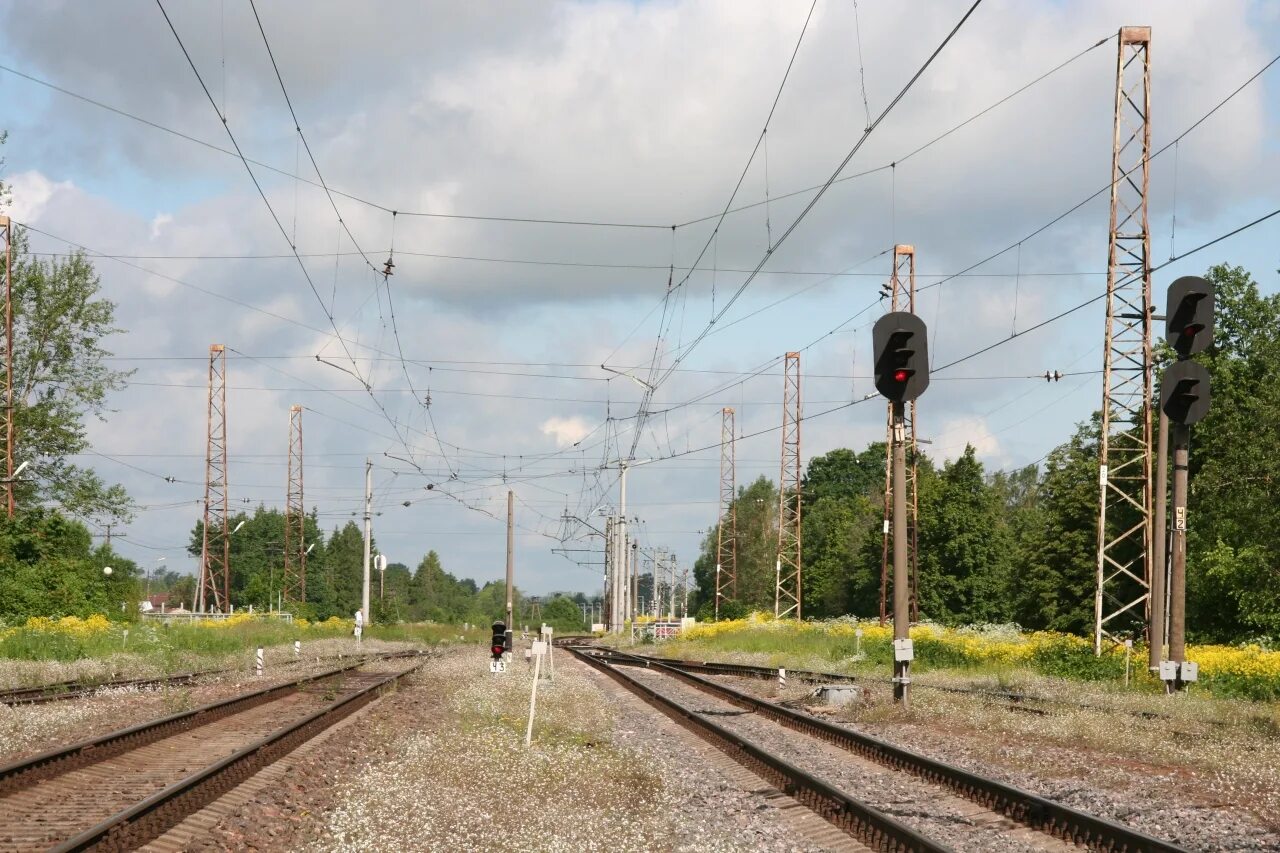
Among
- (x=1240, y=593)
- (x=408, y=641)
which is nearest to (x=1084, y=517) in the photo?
(x=1240, y=593)

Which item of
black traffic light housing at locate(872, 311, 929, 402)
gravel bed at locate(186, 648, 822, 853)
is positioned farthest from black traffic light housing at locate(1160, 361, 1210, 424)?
gravel bed at locate(186, 648, 822, 853)

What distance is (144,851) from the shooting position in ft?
34.6

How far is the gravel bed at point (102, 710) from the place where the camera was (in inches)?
709

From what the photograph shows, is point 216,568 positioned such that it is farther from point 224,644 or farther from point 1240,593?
point 1240,593

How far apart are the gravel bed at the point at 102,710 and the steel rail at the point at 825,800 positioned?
29.6 ft

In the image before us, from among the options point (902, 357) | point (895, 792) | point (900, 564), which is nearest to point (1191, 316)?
point (902, 357)

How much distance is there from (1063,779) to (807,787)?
2.92 meters

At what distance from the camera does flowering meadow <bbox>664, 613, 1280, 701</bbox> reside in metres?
25.5

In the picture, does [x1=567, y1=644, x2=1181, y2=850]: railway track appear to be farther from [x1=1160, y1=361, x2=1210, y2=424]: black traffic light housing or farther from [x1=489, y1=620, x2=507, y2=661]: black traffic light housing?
[x1=1160, y1=361, x2=1210, y2=424]: black traffic light housing

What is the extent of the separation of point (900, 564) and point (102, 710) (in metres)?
14.4

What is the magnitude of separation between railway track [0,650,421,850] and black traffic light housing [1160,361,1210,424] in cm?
1543

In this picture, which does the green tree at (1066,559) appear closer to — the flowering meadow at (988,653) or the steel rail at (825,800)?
the flowering meadow at (988,653)

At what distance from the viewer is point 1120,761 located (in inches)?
619

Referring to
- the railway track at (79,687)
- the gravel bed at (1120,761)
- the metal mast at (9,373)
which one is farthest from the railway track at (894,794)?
the metal mast at (9,373)
